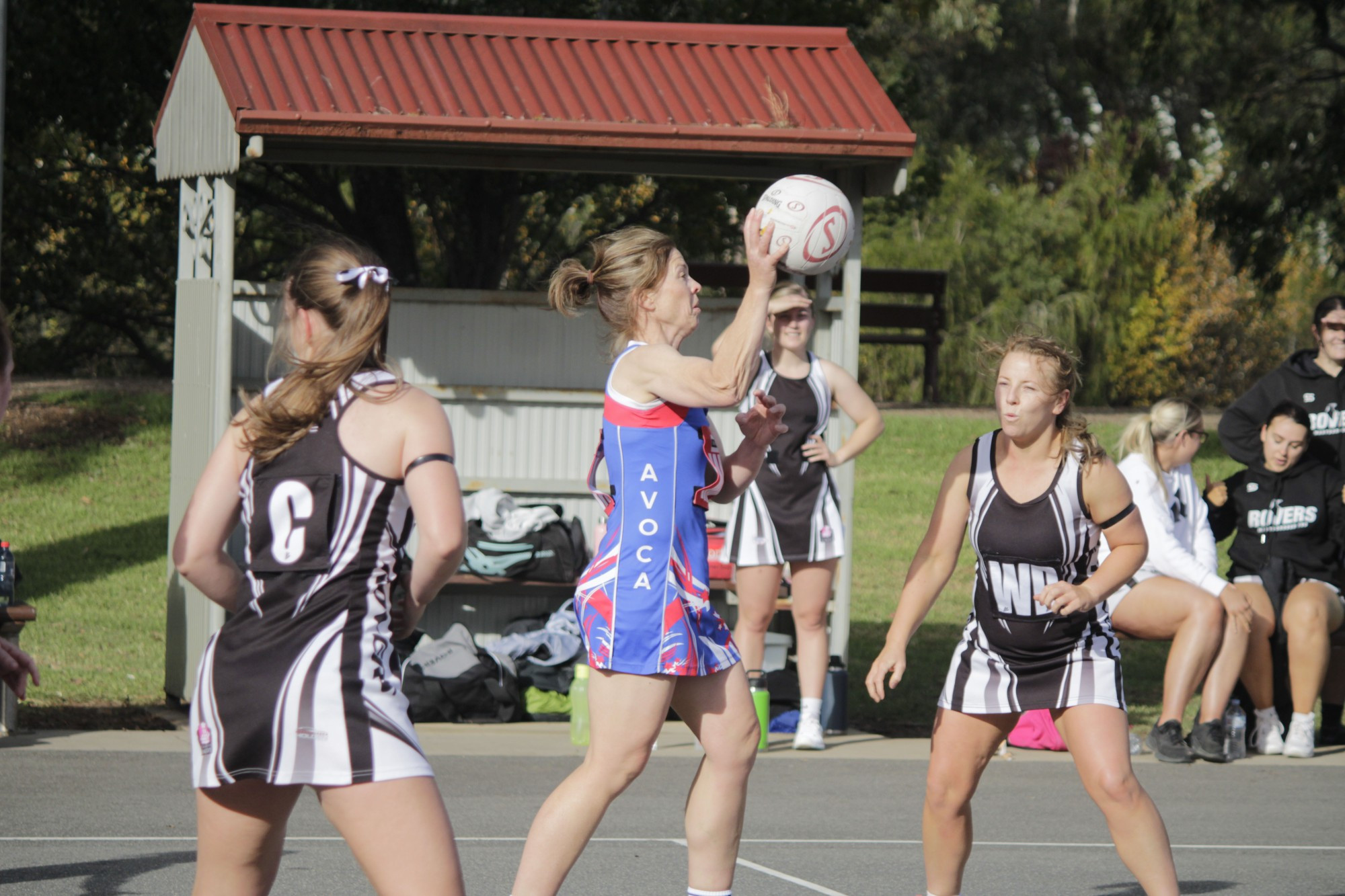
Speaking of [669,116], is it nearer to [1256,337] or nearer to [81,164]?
[81,164]

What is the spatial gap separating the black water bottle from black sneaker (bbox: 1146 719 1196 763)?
1.71m

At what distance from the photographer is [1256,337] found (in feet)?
99.1

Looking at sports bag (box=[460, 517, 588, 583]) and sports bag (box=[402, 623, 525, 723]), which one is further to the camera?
sports bag (box=[460, 517, 588, 583])

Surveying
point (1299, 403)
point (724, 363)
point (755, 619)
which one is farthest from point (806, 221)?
point (1299, 403)

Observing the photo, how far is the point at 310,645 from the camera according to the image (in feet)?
10.9

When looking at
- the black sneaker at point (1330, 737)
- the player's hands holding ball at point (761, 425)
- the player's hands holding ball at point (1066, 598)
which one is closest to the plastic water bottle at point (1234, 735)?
the black sneaker at point (1330, 737)

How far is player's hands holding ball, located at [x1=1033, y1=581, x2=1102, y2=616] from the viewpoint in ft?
15.5

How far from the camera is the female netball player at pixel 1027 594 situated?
484cm

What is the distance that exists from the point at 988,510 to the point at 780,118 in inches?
167

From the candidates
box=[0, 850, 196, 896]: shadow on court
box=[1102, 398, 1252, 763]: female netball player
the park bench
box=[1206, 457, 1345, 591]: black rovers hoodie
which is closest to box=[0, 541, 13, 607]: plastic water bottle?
the park bench

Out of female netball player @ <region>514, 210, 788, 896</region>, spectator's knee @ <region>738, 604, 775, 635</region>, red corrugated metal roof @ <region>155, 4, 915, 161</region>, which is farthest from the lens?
red corrugated metal roof @ <region>155, 4, 915, 161</region>

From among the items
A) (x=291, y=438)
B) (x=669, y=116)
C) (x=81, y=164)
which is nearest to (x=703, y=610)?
(x=291, y=438)

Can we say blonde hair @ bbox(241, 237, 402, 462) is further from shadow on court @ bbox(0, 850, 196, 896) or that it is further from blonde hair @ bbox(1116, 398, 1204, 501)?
blonde hair @ bbox(1116, 398, 1204, 501)

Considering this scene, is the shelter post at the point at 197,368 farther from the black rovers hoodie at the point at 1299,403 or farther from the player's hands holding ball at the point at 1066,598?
the black rovers hoodie at the point at 1299,403
